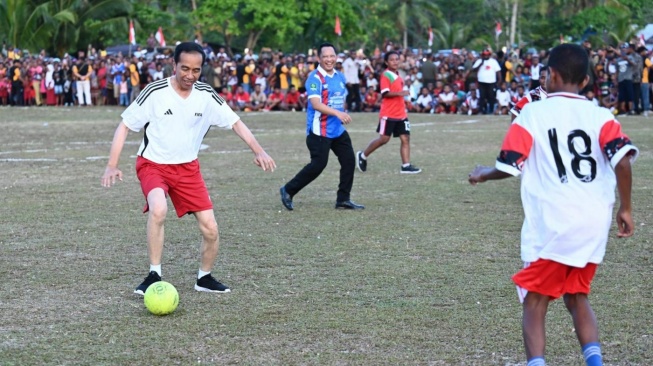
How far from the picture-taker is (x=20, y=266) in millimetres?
8578

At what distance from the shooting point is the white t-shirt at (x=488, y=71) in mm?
29766

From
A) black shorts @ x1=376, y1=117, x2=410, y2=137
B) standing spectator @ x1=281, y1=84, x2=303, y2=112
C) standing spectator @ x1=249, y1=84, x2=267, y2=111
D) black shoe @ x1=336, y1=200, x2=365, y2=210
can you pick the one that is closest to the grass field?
black shoe @ x1=336, y1=200, x2=365, y2=210

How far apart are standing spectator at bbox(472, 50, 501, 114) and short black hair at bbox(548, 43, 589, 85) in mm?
25015

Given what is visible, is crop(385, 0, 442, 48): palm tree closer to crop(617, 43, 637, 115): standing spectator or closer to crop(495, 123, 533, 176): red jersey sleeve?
crop(617, 43, 637, 115): standing spectator

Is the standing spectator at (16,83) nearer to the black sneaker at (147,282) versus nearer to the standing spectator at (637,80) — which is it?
the standing spectator at (637,80)

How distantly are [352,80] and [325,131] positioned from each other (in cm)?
2172

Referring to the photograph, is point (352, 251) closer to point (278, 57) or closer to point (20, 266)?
point (20, 266)

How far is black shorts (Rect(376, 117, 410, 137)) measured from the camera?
15.5m

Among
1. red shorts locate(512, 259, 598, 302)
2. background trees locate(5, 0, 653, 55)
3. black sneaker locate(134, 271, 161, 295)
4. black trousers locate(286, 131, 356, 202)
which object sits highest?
background trees locate(5, 0, 653, 55)

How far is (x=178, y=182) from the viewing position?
293 inches

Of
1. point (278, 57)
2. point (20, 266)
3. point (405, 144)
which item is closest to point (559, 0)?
point (278, 57)

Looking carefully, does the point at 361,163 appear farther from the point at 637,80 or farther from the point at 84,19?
the point at 84,19

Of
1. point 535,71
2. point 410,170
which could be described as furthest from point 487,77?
point 410,170

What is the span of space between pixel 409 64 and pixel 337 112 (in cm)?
2272
